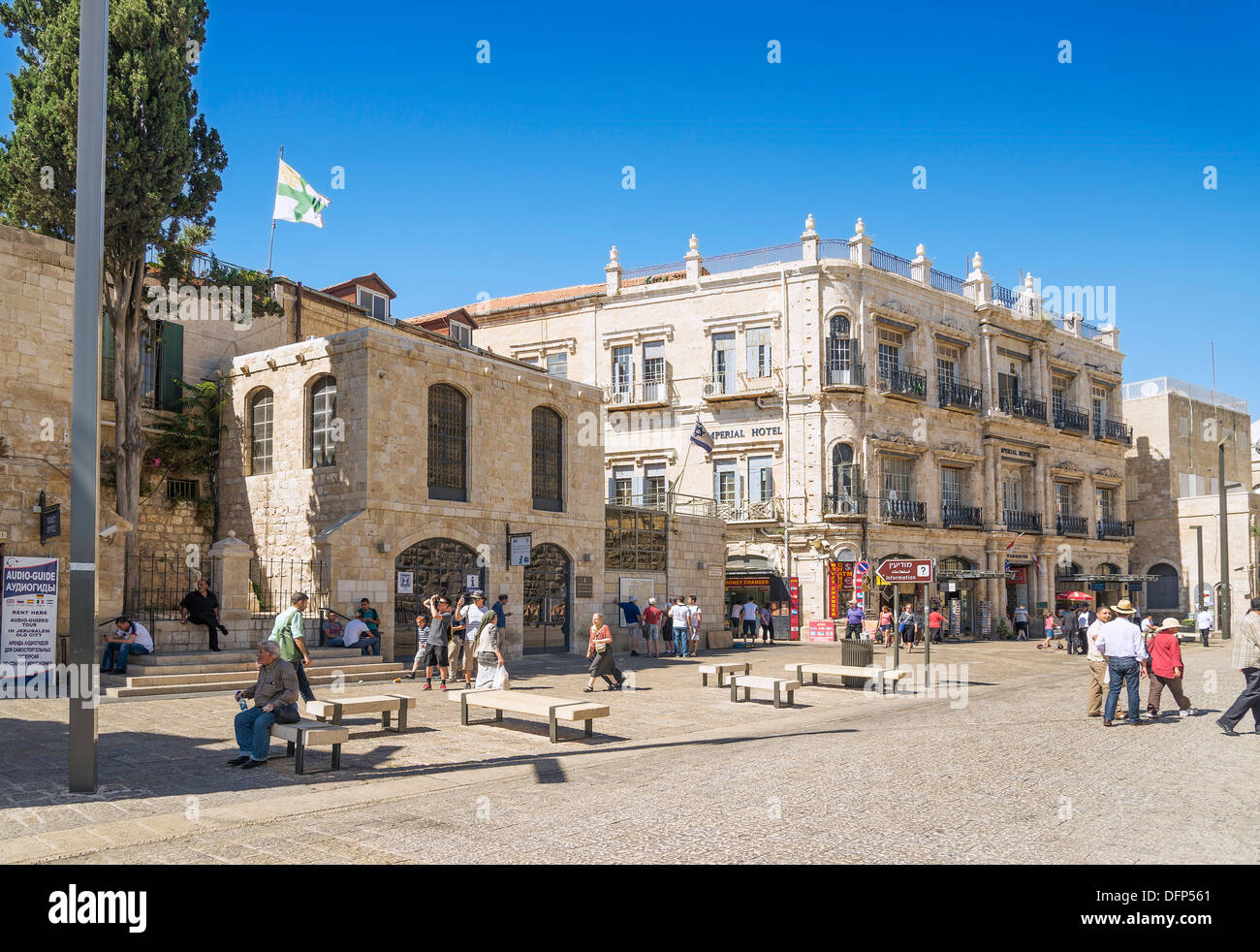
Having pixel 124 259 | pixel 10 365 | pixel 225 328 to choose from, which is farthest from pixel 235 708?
pixel 225 328

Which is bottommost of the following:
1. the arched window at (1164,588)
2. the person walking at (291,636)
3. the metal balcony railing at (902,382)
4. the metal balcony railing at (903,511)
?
the arched window at (1164,588)

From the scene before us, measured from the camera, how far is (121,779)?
9453mm

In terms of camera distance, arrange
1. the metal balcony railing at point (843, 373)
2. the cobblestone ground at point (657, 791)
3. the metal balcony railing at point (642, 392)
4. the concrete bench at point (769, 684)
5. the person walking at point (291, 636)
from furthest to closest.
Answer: the metal balcony railing at point (642, 392) < the metal balcony railing at point (843, 373) < the concrete bench at point (769, 684) < the person walking at point (291, 636) < the cobblestone ground at point (657, 791)

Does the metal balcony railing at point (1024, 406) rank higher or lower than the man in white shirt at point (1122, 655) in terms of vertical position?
higher

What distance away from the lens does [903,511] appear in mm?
39219

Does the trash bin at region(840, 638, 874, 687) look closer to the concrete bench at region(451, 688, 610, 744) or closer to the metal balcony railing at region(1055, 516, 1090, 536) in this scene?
the concrete bench at region(451, 688, 610, 744)

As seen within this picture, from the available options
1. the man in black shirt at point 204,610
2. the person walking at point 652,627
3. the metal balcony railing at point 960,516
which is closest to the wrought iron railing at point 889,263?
the metal balcony railing at point 960,516

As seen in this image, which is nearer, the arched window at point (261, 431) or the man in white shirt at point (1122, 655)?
the man in white shirt at point (1122, 655)

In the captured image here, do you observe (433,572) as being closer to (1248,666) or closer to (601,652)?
(601,652)

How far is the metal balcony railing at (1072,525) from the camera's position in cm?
4781

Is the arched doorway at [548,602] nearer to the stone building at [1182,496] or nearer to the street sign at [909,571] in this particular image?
the street sign at [909,571]

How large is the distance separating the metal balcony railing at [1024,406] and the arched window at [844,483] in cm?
1078

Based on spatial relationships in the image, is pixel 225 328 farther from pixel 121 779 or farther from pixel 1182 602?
pixel 1182 602

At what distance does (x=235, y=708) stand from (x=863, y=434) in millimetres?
28320
